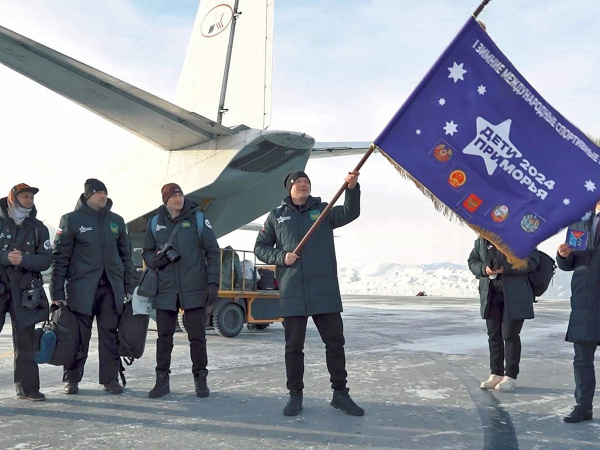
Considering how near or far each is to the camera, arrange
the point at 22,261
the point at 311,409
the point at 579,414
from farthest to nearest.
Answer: the point at 22,261 → the point at 311,409 → the point at 579,414

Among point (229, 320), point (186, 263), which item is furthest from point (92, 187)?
point (229, 320)

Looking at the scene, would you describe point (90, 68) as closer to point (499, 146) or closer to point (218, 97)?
point (218, 97)

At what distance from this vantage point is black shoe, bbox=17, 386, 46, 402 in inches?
197

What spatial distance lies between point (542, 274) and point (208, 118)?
7577mm

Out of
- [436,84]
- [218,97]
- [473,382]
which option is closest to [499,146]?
[436,84]

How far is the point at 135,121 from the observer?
987 centimetres

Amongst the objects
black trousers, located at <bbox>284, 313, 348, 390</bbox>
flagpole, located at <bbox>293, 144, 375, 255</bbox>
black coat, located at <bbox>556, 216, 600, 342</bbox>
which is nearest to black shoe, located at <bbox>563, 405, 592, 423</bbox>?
black coat, located at <bbox>556, 216, 600, 342</bbox>

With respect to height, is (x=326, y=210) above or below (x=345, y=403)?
above

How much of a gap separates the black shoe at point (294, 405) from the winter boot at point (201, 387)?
2.79 feet

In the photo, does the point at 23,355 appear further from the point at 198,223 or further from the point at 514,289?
the point at 514,289

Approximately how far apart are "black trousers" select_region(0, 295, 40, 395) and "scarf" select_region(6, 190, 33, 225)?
67 centimetres

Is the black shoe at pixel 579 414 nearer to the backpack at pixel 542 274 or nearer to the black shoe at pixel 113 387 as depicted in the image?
the backpack at pixel 542 274

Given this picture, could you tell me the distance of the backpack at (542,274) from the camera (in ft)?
18.6

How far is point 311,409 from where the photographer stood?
187 inches
